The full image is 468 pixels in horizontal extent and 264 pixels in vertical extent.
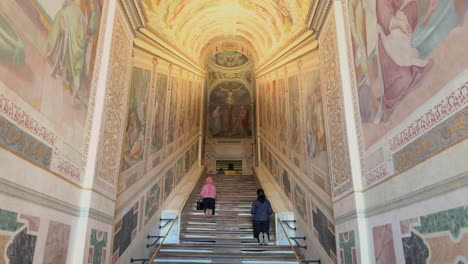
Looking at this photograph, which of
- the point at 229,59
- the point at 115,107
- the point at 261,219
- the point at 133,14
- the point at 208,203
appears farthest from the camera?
the point at 229,59

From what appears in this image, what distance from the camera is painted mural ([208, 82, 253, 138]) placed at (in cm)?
1647

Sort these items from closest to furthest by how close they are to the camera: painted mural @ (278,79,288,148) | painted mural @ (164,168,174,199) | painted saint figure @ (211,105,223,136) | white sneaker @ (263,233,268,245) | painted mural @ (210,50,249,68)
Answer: white sneaker @ (263,233,268,245)
painted mural @ (164,168,174,199)
painted mural @ (278,79,288,148)
painted mural @ (210,50,249,68)
painted saint figure @ (211,105,223,136)

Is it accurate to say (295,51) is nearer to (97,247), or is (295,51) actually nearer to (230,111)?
(97,247)

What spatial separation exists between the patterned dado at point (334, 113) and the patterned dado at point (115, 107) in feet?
10.5

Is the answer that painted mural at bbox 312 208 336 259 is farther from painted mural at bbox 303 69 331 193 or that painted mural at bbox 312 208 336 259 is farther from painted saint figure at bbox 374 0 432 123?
painted saint figure at bbox 374 0 432 123

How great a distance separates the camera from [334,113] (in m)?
4.92

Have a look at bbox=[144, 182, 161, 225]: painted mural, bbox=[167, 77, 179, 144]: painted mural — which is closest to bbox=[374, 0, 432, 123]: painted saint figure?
bbox=[144, 182, 161, 225]: painted mural

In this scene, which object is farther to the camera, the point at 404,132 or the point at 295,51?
the point at 295,51

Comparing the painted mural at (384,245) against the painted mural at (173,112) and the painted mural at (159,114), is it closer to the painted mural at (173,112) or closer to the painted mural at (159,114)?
the painted mural at (159,114)

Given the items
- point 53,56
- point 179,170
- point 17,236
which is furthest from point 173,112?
point 17,236

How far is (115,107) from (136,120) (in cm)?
109

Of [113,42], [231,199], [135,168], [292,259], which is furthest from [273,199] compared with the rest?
[113,42]

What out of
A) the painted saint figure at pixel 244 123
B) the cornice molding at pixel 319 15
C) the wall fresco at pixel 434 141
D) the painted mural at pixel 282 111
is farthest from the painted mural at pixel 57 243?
the painted saint figure at pixel 244 123

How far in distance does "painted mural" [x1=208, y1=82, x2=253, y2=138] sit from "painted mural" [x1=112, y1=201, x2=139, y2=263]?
35.7 ft
